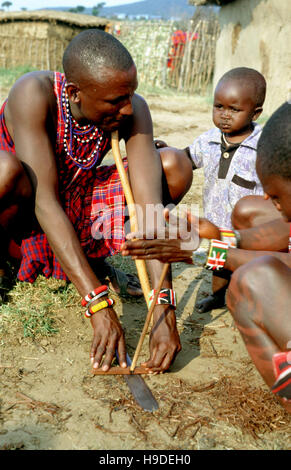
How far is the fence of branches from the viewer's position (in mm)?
13094

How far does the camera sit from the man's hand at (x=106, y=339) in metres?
1.96

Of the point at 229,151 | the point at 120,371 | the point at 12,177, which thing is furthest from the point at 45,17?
the point at 120,371

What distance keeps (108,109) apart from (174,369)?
4.13 ft

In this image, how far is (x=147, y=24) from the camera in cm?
1454

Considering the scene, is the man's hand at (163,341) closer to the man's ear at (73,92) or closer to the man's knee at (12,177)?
the man's knee at (12,177)

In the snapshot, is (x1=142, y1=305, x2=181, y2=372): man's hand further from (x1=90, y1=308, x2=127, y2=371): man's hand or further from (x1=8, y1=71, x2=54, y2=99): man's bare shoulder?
(x1=8, y1=71, x2=54, y2=99): man's bare shoulder

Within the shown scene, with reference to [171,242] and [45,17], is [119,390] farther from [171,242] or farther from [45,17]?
[45,17]

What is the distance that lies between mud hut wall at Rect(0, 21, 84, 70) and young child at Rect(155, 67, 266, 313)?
12.6m

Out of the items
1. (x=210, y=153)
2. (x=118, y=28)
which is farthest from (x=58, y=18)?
(x=210, y=153)

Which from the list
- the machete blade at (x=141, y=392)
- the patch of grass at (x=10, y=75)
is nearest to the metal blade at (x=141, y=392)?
the machete blade at (x=141, y=392)

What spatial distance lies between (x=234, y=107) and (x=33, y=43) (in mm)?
13080

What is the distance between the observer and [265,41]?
8422mm

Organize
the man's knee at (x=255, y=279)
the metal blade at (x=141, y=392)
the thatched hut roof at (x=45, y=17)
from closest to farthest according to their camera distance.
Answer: the man's knee at (x=255, y=279), the metal blade at (x=141, y=392), the thatched hut roof at (x=45, y=17)

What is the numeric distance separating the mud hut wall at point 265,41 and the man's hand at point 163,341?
6656 millimetres
